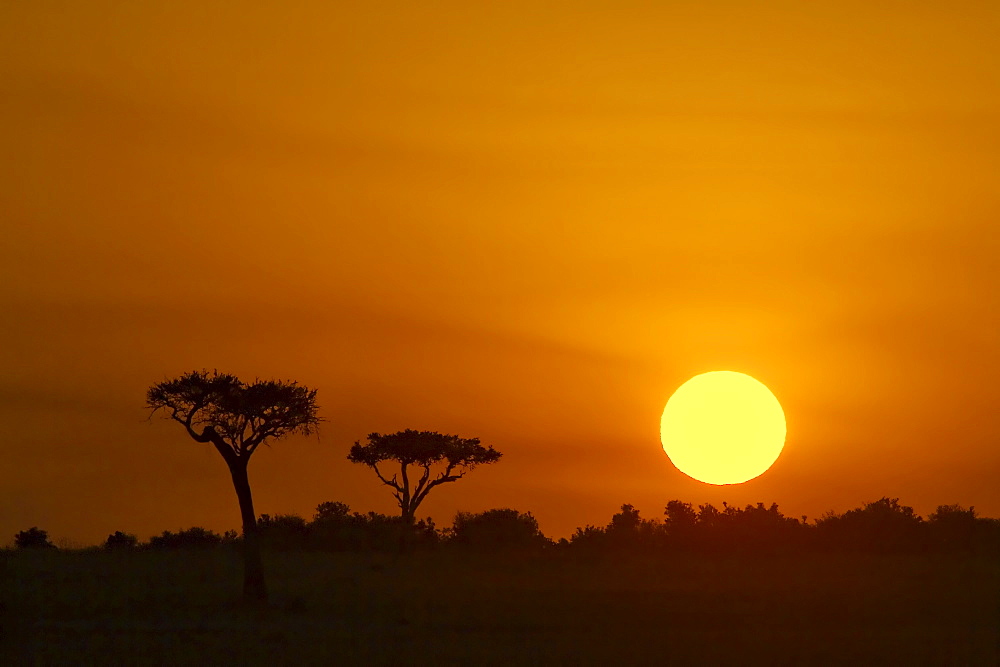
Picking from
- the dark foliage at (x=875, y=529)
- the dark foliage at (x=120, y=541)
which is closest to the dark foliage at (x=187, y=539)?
the dark foliage at (x=120, y=541)

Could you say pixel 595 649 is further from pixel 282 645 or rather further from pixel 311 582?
pixel 311 582

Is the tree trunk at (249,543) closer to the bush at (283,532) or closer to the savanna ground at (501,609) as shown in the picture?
the savanna ground at (501,609)

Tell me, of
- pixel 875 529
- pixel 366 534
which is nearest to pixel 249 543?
pixel 366 534

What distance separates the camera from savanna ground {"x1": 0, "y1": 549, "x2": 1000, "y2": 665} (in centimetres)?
2659

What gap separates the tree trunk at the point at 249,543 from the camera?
118 ft

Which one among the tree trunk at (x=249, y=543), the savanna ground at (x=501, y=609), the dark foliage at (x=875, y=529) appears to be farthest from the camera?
the dark foliage at (x=875, y=529)

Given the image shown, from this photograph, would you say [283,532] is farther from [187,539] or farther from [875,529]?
[875,529]

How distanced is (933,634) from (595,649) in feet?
28.4

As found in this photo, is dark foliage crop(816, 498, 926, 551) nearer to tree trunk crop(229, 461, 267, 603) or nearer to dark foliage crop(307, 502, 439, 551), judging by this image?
dark foliage crop(307, 502, 439, 551)

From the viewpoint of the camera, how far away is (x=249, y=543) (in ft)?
120

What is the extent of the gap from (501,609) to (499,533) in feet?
73.0

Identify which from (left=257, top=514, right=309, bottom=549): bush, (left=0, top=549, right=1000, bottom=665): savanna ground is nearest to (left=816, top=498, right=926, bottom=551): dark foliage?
(left=0, top=549, right=1000, bottom=665): savanna ground

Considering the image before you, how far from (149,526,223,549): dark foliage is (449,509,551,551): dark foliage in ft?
35.0

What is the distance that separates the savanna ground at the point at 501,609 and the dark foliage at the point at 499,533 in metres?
5.50
